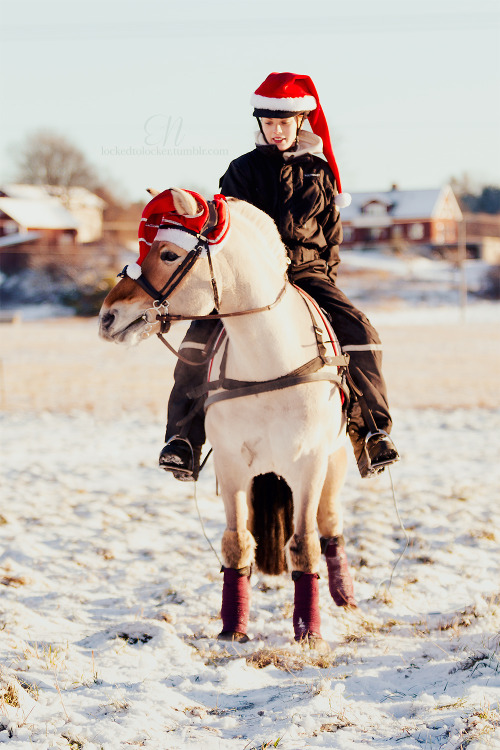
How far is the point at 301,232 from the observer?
14.5 feet

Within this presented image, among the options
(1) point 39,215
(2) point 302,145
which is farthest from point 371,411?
(1) point 39,215

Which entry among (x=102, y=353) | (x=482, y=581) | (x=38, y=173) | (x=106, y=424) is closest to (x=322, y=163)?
(x=482, y=581)

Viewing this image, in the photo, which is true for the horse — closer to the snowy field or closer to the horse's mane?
the horse's mane

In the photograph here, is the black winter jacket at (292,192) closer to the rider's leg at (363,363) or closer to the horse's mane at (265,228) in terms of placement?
the rider's leg at (363,363)

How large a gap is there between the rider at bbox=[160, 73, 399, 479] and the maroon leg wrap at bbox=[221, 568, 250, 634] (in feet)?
2.11

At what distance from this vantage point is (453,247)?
61500 mm

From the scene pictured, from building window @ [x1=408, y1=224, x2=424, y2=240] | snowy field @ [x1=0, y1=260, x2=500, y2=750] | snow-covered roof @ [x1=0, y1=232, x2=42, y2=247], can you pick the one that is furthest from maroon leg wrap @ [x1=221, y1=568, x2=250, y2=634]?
building window @ [x1=408, y1=224, x2=424, y2=240]

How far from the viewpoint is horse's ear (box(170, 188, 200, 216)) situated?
343cm

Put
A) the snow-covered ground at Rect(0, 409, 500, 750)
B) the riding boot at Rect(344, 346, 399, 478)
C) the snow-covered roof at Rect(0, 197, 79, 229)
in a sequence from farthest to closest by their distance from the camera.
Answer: the snow-covered roof at Rect(0, 197, 79, 229) < the riding boot at Rect(344, 346, 399, 478) < the snow-covered ground at Rect(0, 409, 500, 750)

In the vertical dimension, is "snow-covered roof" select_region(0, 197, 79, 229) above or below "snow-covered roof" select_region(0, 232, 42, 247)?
above

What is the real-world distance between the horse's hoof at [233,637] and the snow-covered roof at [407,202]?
210 ft

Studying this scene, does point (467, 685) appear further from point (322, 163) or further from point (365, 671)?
point (322, 163)

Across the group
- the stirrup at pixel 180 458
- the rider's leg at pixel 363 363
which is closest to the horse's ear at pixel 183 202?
the rider's leg at pixel 363 363

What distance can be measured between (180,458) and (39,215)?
39116mm
